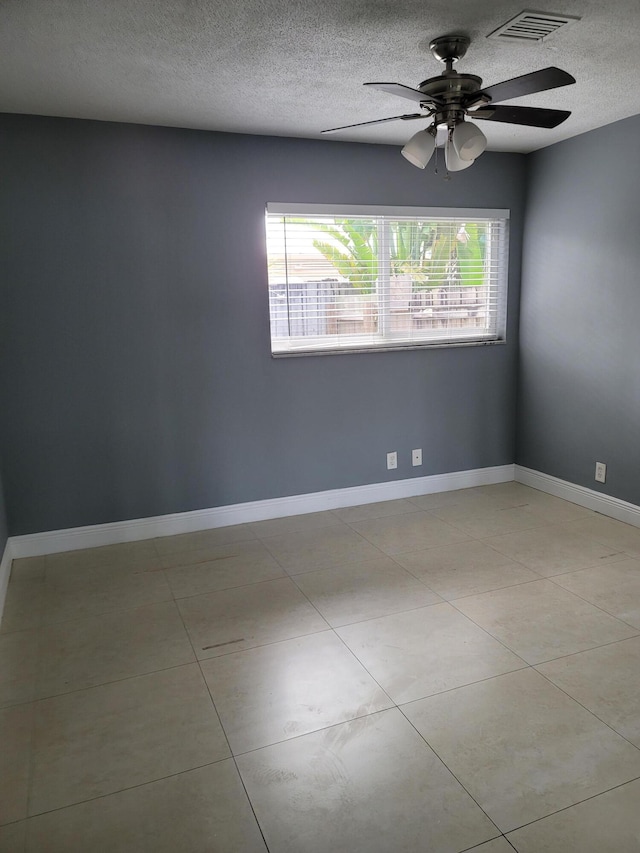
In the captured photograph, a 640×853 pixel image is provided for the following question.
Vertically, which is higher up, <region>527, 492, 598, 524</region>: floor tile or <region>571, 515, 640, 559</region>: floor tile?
<region>571, 515, 640, 559</region>: floor tile

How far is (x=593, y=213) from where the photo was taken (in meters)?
3.81

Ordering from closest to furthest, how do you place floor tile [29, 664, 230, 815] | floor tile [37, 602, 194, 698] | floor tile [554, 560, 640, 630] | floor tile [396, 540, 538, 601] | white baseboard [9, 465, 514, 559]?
floor tile [29, 664, 230, 815] → floor tile [37, 602, 194, 698] → floor tile [554, 560, 640, 630] → floor tile [396, 540, 538, 601] → white baseboard [9, 465, 514, 559]

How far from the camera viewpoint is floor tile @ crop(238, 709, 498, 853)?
62.6 inches

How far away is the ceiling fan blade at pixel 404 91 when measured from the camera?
2035mm

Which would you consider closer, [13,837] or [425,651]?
[13,837]

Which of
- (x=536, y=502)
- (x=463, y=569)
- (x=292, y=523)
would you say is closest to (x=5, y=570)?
(x=292, y=523)

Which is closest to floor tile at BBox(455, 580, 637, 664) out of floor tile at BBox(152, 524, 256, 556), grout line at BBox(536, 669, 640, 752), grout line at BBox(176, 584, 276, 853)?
grout line at BBox(536, 669, 640, 752)

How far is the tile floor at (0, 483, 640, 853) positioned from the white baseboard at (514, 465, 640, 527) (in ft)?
1.00

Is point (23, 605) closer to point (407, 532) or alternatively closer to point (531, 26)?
point (407, 532)

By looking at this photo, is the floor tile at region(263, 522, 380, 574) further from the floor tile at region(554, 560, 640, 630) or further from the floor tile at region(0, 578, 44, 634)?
the floor tile at region(0, 578, 44, 634)

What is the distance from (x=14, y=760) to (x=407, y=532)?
238 cm

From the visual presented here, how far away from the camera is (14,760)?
6.24 feet

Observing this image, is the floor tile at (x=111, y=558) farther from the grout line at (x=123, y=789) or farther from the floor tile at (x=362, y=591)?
the grout line at (x=123, y=789)

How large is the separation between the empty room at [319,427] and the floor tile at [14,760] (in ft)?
0.03
